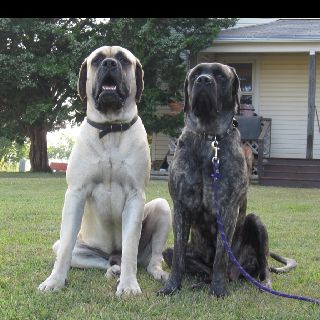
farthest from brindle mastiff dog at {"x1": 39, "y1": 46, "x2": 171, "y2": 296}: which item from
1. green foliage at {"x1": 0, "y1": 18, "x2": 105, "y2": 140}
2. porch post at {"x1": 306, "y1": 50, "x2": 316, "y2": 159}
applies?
green foliage at {"x1": 0, "y1": 18, "x2": 105, "y2": 140}

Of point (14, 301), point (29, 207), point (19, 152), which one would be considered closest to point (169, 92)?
point (29, 207)

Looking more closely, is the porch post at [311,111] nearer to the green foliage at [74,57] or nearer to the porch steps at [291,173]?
the porch steps at [291,173]

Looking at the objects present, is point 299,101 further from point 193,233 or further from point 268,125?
point 193,233

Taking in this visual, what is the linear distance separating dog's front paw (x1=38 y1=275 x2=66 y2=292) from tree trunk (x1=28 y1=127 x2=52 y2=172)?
17.1 metres

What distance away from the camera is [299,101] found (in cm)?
1716

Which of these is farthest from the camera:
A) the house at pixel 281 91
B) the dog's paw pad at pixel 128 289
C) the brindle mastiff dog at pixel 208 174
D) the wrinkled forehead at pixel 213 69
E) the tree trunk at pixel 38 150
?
the tree trunk at pixel 38 150

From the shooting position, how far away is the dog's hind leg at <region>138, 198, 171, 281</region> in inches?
185

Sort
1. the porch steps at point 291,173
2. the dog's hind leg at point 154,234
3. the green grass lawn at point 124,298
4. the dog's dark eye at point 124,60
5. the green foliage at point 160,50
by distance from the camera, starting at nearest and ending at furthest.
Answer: the green grass lawn at point 124,298 → the dog's dark eye at point 124,60 → the dog's hind leg at point 154,234 → the porch steps at point 291,173 → the green foliage at point 160,50

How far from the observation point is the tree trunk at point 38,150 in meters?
20.7

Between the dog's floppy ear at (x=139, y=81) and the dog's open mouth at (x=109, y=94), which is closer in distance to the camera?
the dog's open mouth at (x=109, y=94)

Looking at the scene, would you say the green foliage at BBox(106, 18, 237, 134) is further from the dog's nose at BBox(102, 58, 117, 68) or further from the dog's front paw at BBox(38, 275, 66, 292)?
the dog's front paw at BBox(38, 275, 66, 292)

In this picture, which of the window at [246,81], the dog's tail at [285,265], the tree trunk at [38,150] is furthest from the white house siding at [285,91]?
the dog's tail at [285,265]

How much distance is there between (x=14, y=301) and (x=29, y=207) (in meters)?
5.73

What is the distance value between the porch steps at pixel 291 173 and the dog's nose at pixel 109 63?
10.8m
